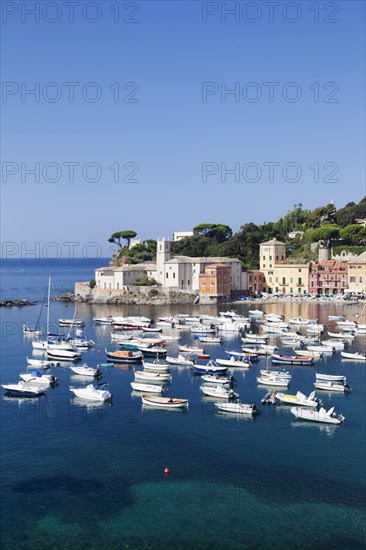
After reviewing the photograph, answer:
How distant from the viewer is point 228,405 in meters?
27.1

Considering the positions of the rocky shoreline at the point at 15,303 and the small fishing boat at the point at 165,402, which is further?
the rocky shoreline at the point at 15,303

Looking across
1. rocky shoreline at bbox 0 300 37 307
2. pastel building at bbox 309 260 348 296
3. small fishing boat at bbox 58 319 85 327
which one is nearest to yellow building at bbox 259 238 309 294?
pastel building at bbox 309 260 348 296

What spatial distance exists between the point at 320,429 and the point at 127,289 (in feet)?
170

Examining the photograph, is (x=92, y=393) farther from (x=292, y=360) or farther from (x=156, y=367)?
(x=292, y=360)

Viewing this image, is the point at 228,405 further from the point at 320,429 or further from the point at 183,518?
the point at 183,518

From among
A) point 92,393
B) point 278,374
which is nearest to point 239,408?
point 278,374

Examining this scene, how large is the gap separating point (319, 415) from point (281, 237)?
70.2 metres

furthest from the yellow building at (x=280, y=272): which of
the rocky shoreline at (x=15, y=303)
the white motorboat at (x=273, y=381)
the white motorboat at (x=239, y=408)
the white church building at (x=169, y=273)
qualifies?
the white motorboat at (x=239, y=408)

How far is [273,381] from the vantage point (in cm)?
3155

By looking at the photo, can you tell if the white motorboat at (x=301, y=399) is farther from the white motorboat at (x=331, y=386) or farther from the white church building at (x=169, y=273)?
the white church building at (x=169, y=273)

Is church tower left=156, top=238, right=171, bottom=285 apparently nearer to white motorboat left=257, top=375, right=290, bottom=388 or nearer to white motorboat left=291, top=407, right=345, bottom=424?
white motorboat left=257, top=375, right=290, bottom=388

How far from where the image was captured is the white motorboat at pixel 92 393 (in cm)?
2894

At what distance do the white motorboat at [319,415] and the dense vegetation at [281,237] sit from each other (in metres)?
56.2

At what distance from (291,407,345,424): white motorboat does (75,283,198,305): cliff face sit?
4648cm
